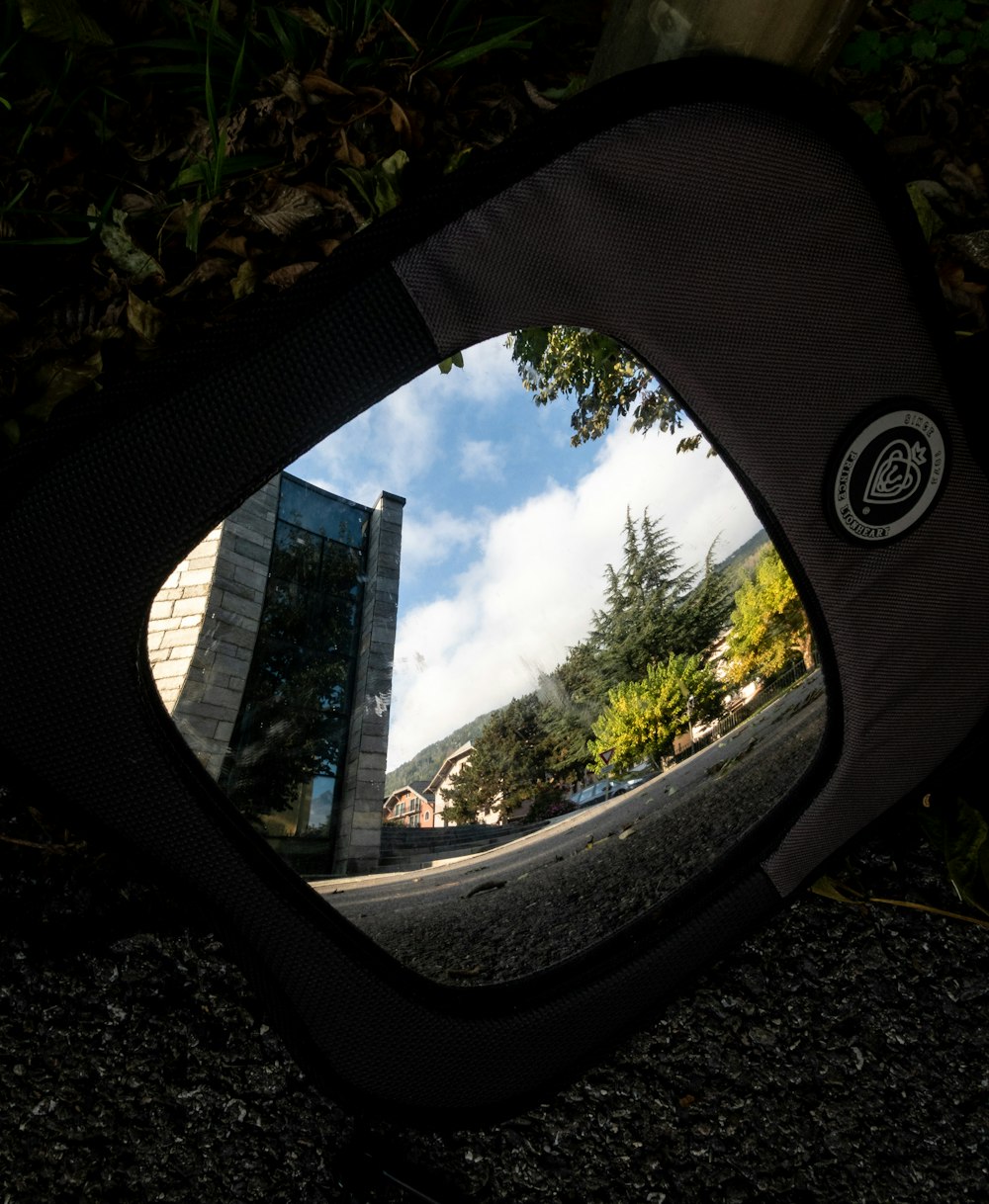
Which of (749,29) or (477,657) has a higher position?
(749,29)

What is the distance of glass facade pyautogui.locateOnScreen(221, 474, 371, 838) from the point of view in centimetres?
54

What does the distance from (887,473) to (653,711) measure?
12.7 inches

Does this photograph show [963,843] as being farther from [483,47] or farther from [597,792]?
[483,47]

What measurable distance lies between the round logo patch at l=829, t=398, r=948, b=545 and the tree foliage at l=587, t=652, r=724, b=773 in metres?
0.21

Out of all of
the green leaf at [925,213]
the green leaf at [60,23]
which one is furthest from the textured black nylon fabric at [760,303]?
the green leaf at [60,23]

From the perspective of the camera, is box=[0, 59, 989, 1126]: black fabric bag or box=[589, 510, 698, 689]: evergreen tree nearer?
box=[0, 59, 989, 1126]: black fabric bag

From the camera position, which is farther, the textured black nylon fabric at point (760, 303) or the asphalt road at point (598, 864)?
the asphalt road at point (598, 864)

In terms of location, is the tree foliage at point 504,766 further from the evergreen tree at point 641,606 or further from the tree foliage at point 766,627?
the tree foliage at point 766,627

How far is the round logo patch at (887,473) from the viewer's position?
1.91ft

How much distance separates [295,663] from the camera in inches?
21.5

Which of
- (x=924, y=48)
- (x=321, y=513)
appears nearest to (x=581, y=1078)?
(x=321, y=513)

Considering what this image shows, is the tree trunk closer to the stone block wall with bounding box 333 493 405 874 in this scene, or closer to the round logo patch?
the round logo patch

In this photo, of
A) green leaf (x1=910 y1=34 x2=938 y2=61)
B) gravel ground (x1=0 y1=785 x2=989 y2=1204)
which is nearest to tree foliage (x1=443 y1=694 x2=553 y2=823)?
gravel ground (x1=0 y1=785 x2=989 y2=1204)

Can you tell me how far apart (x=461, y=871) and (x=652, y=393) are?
50 cm
